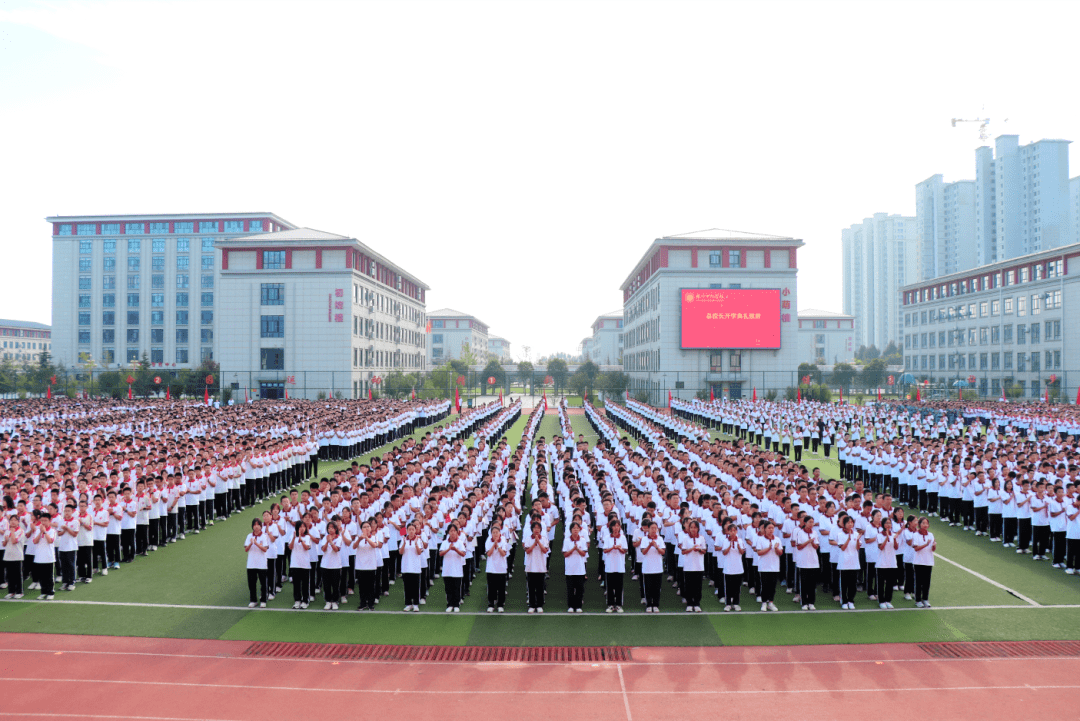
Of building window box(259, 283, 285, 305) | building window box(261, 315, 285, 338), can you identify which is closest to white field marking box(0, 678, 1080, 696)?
building window box(261, 315, 285, 338)

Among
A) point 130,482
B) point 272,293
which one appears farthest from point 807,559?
point 272,293

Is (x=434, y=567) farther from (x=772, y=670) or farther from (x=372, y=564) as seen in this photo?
(x=772, y=670)

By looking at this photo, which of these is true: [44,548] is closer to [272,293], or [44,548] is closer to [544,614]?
[544,614]

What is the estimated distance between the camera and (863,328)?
173875mm

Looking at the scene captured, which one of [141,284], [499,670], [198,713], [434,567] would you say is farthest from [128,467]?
Result: [141,284]

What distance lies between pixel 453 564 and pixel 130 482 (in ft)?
26.3

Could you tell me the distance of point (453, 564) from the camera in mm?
9875

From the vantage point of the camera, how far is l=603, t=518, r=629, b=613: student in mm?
9805

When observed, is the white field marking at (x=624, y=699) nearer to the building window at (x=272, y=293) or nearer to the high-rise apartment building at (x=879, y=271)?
the building window at (x=272, y=293)

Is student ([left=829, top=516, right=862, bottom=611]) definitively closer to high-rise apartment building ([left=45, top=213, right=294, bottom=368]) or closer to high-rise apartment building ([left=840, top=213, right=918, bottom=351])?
high-rise apartment building ([left=45, top=213, right=294, bottom=368])

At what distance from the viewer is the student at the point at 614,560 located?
32.2 ft

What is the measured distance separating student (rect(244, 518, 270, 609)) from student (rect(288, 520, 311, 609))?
406 mm

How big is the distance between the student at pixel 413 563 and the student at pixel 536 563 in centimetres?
57

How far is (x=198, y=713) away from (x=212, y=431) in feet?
63.9
